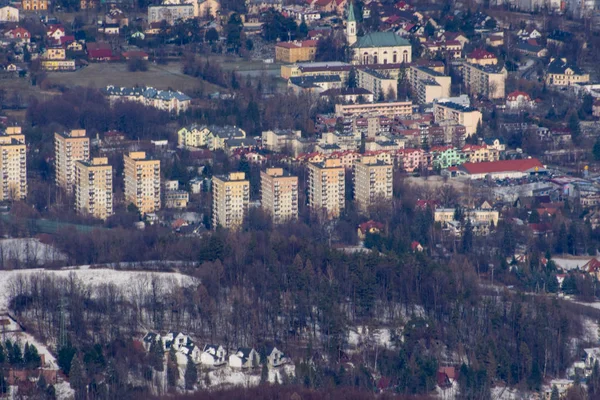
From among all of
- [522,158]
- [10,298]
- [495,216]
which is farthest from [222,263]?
[522,158]

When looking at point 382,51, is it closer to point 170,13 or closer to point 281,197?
point 170,13

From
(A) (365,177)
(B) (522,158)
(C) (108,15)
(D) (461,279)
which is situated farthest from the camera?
(C) (108,15)

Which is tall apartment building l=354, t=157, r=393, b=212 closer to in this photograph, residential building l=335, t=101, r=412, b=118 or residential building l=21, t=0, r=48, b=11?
residential building l=335, t=101, r=412, b=118

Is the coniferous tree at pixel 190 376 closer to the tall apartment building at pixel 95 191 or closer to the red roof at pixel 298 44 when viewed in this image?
the tall apartment building at pixel 95 191

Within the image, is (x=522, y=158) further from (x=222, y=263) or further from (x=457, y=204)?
(x=222, y=263)

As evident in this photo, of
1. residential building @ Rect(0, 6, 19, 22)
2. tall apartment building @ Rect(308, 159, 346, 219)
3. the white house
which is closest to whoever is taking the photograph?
the white house

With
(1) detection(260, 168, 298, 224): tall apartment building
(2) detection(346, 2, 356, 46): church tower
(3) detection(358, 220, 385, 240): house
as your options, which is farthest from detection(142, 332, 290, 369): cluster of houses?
(2) detection(346, 2, 356, 46): church tower

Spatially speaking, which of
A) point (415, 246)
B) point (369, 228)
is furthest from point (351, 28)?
point (415, 246)
